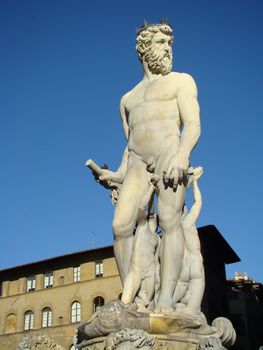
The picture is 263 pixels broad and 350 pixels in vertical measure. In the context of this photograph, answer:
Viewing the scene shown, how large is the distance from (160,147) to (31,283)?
46.2 metres

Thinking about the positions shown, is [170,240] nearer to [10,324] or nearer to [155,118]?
[155,118]

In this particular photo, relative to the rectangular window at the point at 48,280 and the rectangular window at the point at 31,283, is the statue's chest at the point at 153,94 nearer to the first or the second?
the rectangular window at the point at 48,280

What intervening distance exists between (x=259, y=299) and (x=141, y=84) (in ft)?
192

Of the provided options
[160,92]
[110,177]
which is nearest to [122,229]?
[110,177]

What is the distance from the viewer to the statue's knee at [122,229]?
7.00m

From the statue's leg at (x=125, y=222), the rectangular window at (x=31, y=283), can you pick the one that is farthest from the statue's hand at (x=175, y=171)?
the rectangular window at (x=31, y=283)

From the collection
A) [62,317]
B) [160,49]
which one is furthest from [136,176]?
[62,317]

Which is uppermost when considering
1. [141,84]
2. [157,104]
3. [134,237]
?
[141,84]

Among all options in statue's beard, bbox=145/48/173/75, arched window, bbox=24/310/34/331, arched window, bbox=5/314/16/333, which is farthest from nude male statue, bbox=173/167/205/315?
arched window, bbox=5/314/16/333

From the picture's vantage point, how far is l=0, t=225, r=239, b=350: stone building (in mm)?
47219

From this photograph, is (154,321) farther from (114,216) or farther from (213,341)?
(114,216)

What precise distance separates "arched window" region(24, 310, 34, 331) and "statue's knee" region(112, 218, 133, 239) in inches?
1774

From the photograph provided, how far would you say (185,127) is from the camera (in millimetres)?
7324

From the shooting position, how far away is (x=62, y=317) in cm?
4812
